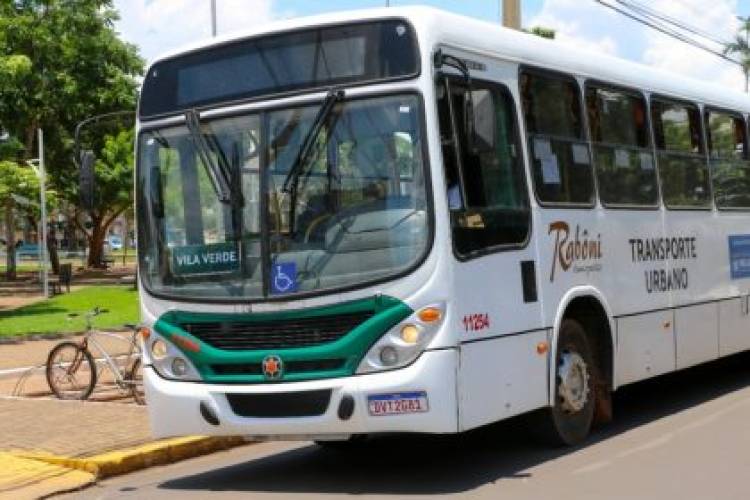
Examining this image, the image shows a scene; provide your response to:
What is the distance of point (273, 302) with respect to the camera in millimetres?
7336

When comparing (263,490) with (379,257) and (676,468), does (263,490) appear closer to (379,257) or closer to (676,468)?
(379,257)

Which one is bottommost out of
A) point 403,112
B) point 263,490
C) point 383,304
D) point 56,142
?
point 263,490

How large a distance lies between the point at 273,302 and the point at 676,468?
2990mm

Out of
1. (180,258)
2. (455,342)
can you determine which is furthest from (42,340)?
(455,342)

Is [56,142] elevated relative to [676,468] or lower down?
elevated

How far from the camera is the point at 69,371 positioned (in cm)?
1267

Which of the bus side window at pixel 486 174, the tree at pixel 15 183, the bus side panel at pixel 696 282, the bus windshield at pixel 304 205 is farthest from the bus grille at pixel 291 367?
the tree at pixel 15 183

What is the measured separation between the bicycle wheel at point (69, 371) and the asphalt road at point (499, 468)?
129 inches

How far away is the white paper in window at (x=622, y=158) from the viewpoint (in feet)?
31.5

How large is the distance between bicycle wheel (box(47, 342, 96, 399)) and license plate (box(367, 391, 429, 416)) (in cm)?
628

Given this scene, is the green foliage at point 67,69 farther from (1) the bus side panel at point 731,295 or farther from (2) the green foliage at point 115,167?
(1) the bus side panel at point 731,295


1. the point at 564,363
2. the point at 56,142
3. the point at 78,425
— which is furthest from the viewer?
the point at 56,142

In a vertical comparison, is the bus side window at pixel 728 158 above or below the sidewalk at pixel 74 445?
above

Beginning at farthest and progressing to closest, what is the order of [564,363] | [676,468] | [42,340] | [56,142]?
[56,142] < [42,340] < [564,363] < [676,468]
